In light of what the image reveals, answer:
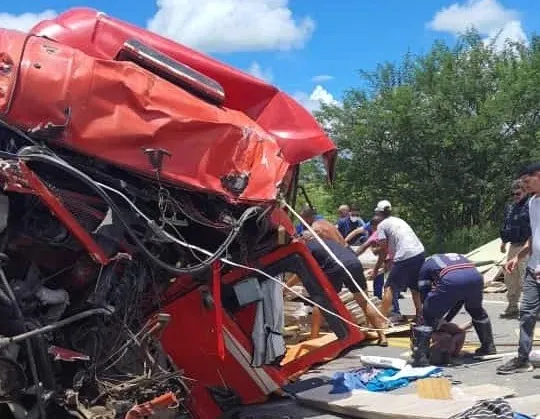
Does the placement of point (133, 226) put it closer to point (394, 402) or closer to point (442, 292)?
point (394, 402)

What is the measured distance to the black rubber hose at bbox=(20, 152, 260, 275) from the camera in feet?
14.8

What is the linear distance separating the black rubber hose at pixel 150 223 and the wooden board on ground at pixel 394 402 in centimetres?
153

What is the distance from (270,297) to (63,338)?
4.71ft

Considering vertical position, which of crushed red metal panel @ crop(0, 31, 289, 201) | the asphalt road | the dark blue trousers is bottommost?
the asphalt road

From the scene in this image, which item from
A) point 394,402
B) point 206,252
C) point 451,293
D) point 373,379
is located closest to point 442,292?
point 451,293

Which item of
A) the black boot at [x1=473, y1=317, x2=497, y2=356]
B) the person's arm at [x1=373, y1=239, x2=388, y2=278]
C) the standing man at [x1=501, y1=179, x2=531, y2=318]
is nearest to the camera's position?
the black boot at [x1=473, y1=317, x2=497, y2=356]

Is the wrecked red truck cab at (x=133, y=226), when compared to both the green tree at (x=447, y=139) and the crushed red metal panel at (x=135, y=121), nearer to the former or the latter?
the crushed red metal panel at (x=135, y=121)

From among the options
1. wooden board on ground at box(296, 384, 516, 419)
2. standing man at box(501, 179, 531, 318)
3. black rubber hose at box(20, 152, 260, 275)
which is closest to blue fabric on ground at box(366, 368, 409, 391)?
wooden board on ground at box(296, 384, 516, 419)

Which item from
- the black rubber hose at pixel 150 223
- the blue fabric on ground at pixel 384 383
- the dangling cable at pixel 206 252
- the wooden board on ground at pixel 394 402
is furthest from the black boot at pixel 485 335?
the black rubber hose at pixel 150 223

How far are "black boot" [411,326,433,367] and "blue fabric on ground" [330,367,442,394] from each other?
0.25 m

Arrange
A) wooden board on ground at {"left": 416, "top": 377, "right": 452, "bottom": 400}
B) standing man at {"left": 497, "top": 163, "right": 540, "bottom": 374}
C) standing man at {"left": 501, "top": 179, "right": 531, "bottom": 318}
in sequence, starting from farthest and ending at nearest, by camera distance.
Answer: standing man at {"left": 501, "top": 179, "right": 531, "bottom": 318}, standing man at {"left": 497, "top": 163, "right": 540, "bottom": 374}, wooden board on ground at {"left": 416, "top": 377, "right": 452, "bottom": 400}

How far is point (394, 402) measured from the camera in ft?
18.7

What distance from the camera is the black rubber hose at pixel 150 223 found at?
452 centimetres

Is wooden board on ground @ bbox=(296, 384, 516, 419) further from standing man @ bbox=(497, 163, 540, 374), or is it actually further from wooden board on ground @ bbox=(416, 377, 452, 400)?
standing man @ bbox=(497, 163, 540, 374)
